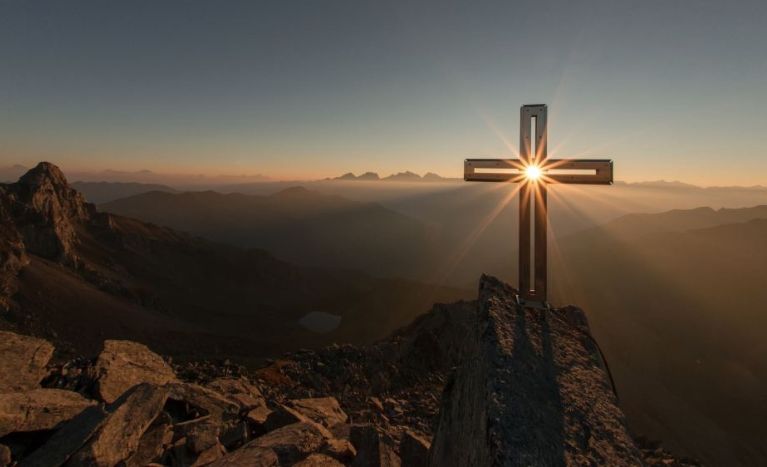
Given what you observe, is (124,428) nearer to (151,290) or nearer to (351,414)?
(351,414)

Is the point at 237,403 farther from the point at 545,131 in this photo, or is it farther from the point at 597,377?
the point at 545,131

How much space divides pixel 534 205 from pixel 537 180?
0.26 m

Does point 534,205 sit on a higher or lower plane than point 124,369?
higher

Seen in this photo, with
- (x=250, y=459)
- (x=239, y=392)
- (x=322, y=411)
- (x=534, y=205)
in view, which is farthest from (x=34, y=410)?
(x=534, y=205)

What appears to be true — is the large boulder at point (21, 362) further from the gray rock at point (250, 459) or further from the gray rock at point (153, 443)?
the gray rock at point (250, 459)

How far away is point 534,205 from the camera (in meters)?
3.83

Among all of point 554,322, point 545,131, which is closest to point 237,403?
point 554,322

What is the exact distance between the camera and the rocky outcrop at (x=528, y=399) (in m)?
2.42

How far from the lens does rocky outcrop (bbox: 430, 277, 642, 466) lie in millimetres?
2420

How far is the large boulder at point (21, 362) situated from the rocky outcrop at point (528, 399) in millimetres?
7486

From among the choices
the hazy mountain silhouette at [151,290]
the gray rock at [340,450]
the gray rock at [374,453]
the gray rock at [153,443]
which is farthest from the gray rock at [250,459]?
the hazy mountain silhouette at [151,290]

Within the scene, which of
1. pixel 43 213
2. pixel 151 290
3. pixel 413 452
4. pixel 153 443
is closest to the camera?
pixel 153 443

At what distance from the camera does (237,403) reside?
735cm

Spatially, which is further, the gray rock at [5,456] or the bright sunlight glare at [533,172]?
the gray rock at [5,456]
